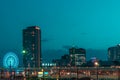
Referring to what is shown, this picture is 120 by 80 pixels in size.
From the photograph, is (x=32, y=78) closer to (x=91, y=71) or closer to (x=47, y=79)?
(x=47, y=79)

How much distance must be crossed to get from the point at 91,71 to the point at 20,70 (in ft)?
26.9

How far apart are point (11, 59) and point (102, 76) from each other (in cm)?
1087

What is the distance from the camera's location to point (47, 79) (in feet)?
132

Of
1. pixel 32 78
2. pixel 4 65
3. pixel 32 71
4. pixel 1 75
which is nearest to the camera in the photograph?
pixel 32 78

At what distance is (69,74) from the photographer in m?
43.6

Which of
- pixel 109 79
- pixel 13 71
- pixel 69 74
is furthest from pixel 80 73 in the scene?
pixel 13 71

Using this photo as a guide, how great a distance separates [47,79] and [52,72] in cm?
642

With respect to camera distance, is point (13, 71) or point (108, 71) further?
point (108, 71)

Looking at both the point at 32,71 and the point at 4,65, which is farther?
the point at 32,71

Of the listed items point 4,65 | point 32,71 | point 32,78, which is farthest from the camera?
point 32,71

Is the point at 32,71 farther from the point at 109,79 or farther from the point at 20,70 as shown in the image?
the point at 109,79

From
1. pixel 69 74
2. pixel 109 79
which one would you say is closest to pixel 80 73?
pixel 69 74

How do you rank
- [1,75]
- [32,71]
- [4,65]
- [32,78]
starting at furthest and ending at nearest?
[32,71] < [4,65] < [1,75] < [32,78]

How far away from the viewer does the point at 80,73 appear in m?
44.6
